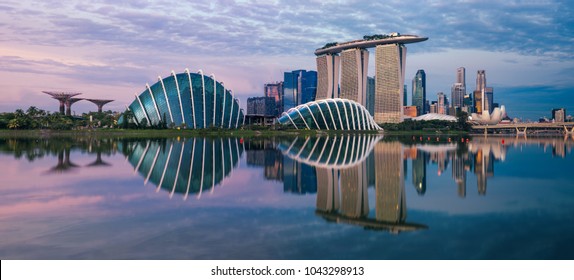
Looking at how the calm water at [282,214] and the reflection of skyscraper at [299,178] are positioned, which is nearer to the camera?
the calm water at [282,214]

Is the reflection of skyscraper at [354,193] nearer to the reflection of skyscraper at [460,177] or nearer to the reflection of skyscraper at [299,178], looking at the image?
the reflection of skyscraper at [299,178]

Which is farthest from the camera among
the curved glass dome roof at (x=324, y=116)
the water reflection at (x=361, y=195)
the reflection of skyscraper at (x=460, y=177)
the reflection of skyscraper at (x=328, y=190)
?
the curved glass dome roof at (x=324, y=116)

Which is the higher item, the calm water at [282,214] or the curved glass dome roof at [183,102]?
the curved glass dome roof at [183,102]

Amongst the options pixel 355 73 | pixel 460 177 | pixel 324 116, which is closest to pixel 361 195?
pixel 460 177

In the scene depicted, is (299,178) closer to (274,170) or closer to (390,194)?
(274,170)

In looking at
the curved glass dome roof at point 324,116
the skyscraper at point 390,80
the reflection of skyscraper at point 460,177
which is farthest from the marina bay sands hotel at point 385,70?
the reflection of skyscraper at point 460,177

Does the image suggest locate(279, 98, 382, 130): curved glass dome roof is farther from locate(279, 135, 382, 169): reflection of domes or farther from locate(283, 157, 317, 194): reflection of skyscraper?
locate(283, 157, 317, 194): reflection of skyscraper

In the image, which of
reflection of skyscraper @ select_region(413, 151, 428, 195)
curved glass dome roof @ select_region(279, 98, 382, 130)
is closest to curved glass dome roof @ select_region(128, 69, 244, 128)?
curved glass dome roof @ select_region(279, 98, 382, 130)
